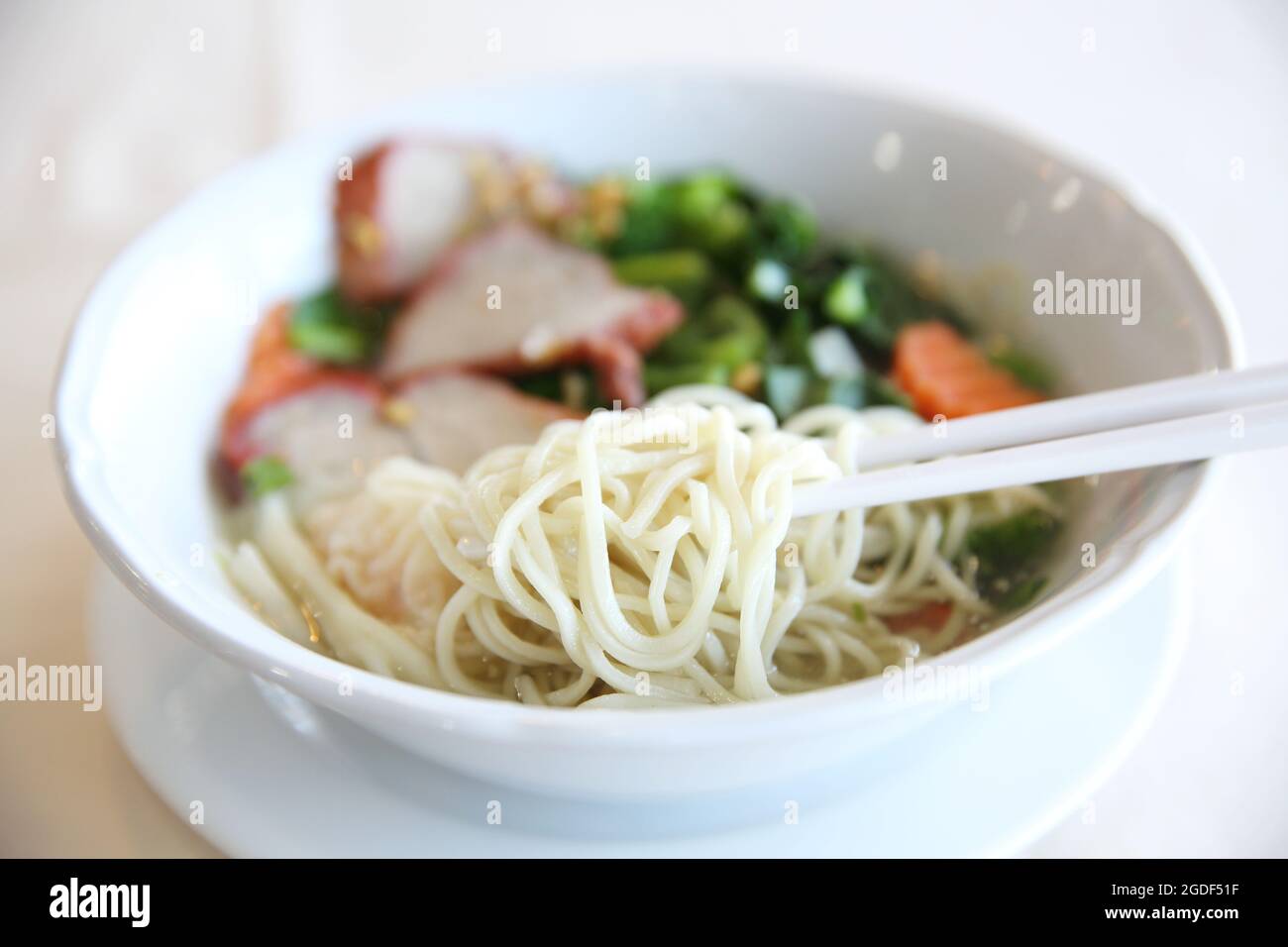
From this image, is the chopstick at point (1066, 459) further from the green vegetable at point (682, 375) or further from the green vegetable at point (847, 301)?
the green vegetable at point (847, 301)

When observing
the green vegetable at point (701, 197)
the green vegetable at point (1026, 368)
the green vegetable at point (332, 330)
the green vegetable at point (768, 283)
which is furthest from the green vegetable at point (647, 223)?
the green vegetable at point (1026, 368)

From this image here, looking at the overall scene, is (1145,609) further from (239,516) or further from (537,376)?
(239,516)

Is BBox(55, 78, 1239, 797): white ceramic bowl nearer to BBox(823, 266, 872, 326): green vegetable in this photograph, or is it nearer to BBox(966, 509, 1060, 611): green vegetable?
BBox(966, 509, 1060, 611): green vegetable

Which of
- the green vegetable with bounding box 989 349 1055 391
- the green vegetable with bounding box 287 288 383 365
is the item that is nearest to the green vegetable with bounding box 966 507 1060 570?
the green vegetable with bounding box 989 349 1055 391

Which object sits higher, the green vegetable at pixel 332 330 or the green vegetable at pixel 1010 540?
the green vegetable at pixel 332 330

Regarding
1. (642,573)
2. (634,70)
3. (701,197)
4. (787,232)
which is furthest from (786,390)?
(634,70)

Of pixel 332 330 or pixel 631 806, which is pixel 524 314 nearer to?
pixel 332 330

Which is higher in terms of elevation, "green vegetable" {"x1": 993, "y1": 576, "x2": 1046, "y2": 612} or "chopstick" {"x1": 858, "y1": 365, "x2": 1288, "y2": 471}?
"chopstick" {"x1": 858, "y1": 365, "x2": 1288, "y2": 471}
